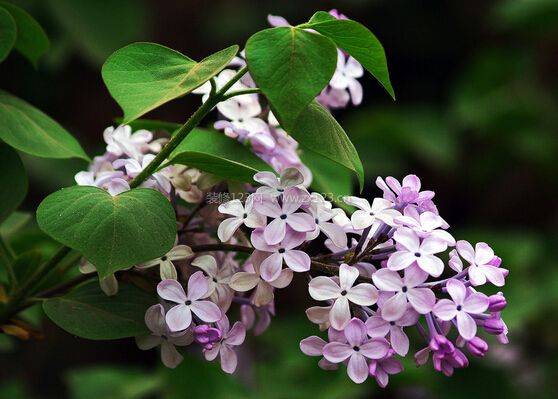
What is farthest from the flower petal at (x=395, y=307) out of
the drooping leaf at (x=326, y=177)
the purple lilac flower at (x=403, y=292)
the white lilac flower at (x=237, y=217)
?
the drooping leaf at (x=326, y=177)

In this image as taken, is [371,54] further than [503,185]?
No

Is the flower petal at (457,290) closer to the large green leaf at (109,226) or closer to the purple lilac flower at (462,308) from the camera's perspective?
the purple lilac flower at (462,308)

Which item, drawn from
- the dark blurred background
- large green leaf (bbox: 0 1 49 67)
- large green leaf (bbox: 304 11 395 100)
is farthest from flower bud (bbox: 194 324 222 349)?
the dark blurred background

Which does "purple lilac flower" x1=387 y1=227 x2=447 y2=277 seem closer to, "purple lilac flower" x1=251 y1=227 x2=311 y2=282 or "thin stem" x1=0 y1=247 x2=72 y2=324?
"purple lilac flower" x1=251 y1=227 x2=311 y2=282

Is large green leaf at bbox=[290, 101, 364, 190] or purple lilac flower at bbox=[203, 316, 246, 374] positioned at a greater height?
large green leaf at bbox=[290, 101, 364, 190]

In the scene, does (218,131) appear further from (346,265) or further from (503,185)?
(503,185)

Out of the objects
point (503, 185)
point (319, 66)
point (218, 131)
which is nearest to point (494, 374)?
point (503, 185)
